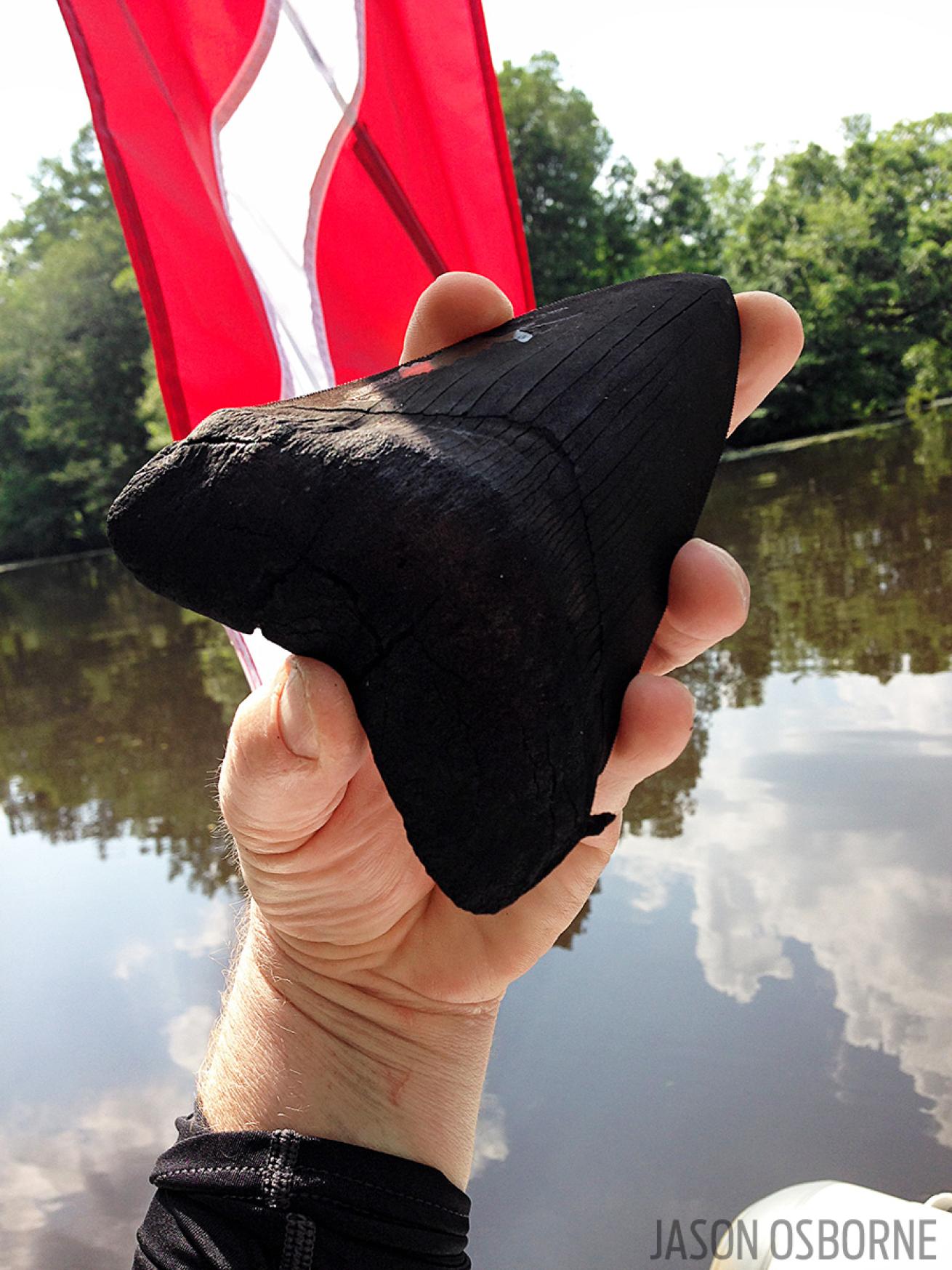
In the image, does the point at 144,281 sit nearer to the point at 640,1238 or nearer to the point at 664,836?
the point at 640,1238

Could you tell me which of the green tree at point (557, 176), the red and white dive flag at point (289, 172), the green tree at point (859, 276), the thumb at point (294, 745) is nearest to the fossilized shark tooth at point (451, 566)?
the thumb at point (294, 745)

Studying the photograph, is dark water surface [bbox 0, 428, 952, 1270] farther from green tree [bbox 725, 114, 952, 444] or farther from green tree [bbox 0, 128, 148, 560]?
green tree [bbox 0, 128, 148, 560]

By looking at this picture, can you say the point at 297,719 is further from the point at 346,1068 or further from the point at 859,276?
the point at 859,276

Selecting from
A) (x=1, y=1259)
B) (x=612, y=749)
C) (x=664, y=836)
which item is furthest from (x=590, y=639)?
(x=664, y=836)

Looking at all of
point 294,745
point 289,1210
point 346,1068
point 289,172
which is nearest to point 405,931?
point 346,1068

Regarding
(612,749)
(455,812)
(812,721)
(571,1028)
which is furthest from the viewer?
(812,721)

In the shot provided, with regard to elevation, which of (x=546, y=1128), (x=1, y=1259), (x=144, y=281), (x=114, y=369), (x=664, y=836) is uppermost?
(x=114, y=369)

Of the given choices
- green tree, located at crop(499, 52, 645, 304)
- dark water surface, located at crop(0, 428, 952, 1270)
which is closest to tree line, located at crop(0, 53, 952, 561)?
green tree, located at crop(499, 52, 645, 304)

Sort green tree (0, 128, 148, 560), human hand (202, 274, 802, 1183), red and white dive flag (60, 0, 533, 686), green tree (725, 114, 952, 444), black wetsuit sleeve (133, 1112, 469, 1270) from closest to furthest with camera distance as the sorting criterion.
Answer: black wetsuit sleeve (133, 1112, 469, 1270), human hand (202, 274, 802, 1183), red and white dive flag (60, 0, 533, 686), green tree (725, 114, 952, 444), green tree (0, 128, 148, 560)

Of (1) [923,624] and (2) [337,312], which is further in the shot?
(1) [923,624]
